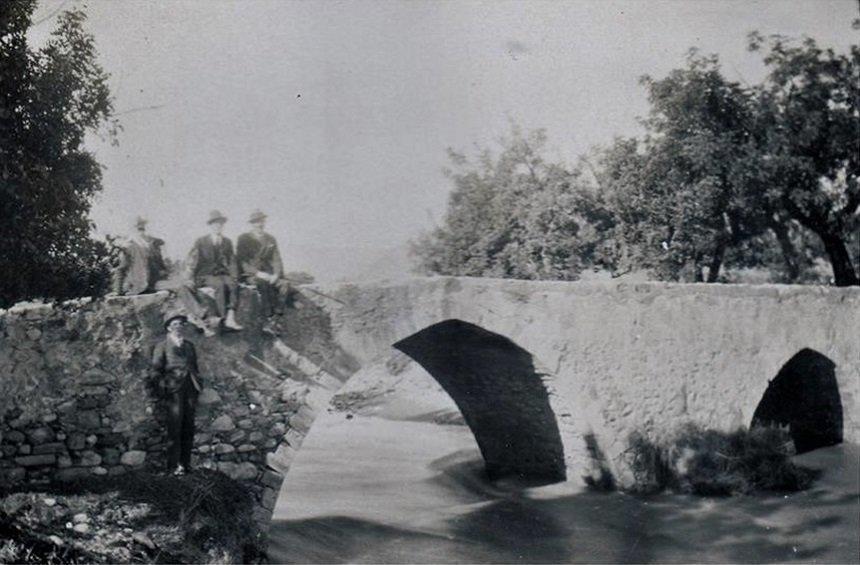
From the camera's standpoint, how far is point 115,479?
654 cm

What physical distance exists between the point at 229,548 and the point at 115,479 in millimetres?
1102

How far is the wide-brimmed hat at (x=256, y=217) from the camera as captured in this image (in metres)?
7.64

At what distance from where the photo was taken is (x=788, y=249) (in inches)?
719

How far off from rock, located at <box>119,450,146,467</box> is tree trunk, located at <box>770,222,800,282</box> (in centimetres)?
1430

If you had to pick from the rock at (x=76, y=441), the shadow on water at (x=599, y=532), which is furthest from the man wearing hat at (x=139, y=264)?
the shadow on water at (x=599, y=532)

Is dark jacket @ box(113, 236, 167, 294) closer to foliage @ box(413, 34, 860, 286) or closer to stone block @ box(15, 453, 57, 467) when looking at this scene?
stone block @ box(15, 453, 57, 467)

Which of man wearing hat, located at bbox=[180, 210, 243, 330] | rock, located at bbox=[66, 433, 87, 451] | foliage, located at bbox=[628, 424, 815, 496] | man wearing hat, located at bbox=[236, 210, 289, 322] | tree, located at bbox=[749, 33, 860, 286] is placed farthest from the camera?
tree, located at bbox=[749, 33, 860, 286]

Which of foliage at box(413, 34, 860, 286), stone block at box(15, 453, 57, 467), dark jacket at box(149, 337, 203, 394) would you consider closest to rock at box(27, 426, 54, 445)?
stone block at box(15, 453, 57, 467)

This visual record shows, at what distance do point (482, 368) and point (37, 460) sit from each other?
19.2 feet

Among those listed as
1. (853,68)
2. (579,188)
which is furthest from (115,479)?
(853,68)

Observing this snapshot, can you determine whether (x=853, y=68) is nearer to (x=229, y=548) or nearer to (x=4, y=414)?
(x=229, y=548)

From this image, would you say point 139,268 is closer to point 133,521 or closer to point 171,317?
point 171,317

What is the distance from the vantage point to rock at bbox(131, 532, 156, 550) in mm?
6094

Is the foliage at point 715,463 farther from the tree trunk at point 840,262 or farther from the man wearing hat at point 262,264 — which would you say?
the tree trunk at point 840,262
